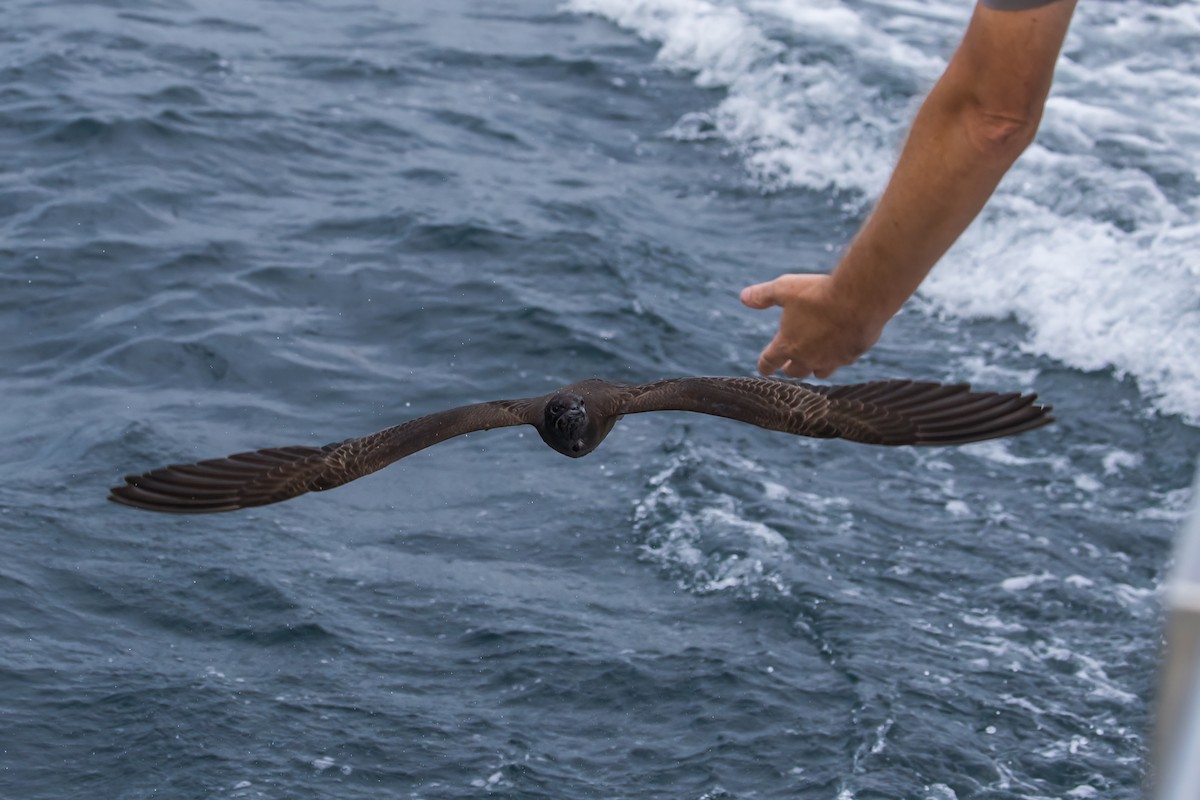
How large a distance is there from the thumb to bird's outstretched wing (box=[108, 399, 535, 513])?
2.43 meters

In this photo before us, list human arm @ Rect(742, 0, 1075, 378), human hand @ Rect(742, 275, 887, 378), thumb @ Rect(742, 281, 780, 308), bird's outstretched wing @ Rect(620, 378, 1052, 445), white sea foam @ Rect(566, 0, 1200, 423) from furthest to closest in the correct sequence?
white sea foam @ Rect(566, 0, 1200, 423)
bird's outstretched wing @ Rect(620, 378, 1052, 445)
thumb @ Rect(742, 281, 780, 308)
human hand @ Rect(742, 275, 887, 378)
human arm @ Rect(742, 0, 1075, 378)

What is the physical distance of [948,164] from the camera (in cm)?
180

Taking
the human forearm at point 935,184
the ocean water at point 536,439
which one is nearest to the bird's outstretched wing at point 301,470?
the ocean water at point 536,439

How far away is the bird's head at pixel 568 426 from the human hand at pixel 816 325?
7.68ft

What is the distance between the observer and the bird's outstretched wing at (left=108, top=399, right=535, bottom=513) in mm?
4977

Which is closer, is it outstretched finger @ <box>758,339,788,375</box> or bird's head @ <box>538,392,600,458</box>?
outstretched finger @ <box>758,339,788,375</box>

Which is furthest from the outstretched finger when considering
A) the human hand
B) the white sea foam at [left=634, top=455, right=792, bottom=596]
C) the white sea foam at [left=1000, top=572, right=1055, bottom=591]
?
the white sea foam at [left=1000, top=572, right=1055, bottom=591]

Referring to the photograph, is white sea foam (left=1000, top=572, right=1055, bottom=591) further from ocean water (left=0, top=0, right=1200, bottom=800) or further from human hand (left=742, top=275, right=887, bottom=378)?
human hand (left=742, top=275, right=887, bottom=378)

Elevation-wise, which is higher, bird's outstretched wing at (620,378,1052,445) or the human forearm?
the human forearm

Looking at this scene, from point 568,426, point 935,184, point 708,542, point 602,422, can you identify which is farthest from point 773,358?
point 708,542

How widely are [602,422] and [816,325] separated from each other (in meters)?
2.83

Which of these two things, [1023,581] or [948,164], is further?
[1023,581]

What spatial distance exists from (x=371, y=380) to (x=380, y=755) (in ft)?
11.6

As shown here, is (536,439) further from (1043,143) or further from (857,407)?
(1043,143)
